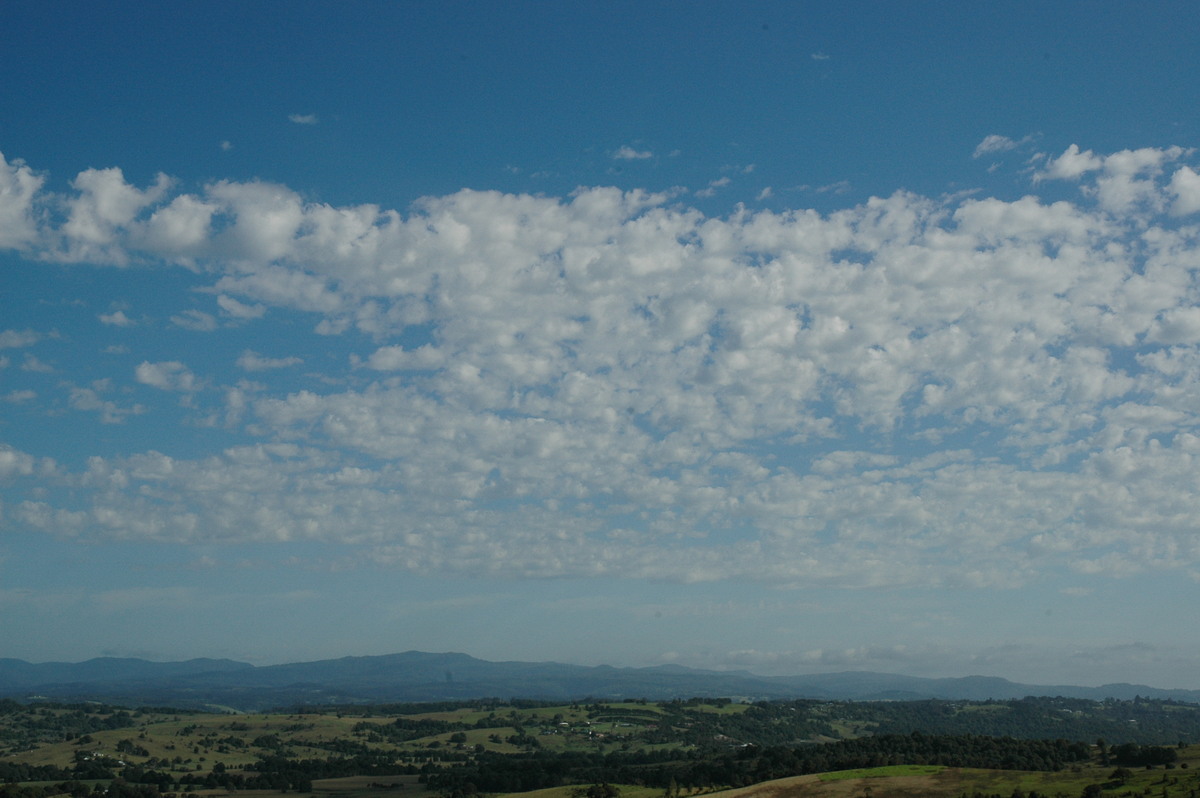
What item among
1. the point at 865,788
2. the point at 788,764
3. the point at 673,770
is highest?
the point at 865,788

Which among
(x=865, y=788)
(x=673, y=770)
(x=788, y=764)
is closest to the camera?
(x=865, y=788)

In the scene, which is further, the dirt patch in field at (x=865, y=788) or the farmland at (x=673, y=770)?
the farmland at (x=673, y=770)

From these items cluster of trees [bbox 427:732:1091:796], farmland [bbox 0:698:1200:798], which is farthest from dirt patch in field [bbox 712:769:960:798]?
cluster of trees [bbox 427:732:1091:796]

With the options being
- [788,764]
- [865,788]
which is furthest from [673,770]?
[865,788]

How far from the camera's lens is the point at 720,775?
12175 centimetres

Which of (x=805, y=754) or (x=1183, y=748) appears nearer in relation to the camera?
(x=1183, y=748)

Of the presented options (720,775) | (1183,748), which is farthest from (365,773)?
(1183,748)

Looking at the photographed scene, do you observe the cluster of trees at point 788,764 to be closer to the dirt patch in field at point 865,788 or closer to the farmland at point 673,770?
the farmland at point 673,770

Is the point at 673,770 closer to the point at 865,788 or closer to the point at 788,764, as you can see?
the point at 788,764

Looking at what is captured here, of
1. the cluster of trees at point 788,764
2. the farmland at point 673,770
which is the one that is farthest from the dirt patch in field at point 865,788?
the cluster of trees at point 788,764

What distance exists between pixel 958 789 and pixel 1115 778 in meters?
12.5

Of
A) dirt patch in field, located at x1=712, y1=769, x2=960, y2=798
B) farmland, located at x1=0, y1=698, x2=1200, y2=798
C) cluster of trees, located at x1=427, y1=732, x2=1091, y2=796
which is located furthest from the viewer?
cluster of trees, located at x1=427, y1=732, x2=1091, y2=796

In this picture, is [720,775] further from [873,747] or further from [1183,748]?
[1183,748]

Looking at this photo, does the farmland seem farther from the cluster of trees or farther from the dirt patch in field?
the cluster of trees
